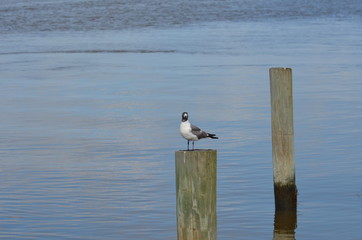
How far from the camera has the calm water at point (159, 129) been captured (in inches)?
465

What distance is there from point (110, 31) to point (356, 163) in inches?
1218

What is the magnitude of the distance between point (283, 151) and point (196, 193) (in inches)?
131

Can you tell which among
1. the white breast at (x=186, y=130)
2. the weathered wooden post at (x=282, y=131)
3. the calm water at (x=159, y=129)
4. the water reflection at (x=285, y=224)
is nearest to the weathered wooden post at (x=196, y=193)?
the white breast at (x=186, y=130)

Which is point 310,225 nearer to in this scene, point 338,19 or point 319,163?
point 319,163

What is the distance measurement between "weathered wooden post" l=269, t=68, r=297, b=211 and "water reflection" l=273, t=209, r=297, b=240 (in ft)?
0.90

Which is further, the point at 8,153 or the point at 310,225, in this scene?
the point at 8,153

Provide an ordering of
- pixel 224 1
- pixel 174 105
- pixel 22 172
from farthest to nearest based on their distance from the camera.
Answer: pixel 224 1 < pixel 174 105 < pixel 22 172

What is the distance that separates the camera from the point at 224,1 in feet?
221

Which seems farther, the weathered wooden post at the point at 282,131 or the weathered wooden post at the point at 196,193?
the weathered wooden post at the point at 282,131

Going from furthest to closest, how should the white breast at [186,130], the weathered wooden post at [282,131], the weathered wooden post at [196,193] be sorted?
1. the weathered wooden post at [282,131]
2. the white breast at [186,130]
3. the weathered wooden post at [196,193]

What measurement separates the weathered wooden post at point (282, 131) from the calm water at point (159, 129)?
0.50m

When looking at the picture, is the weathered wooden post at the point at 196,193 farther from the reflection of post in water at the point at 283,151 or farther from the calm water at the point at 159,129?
the reflection of post in water at the point at 283,151

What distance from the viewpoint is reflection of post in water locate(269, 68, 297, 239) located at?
1088cm

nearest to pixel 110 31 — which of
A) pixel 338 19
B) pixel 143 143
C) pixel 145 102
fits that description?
pixel 338 19
